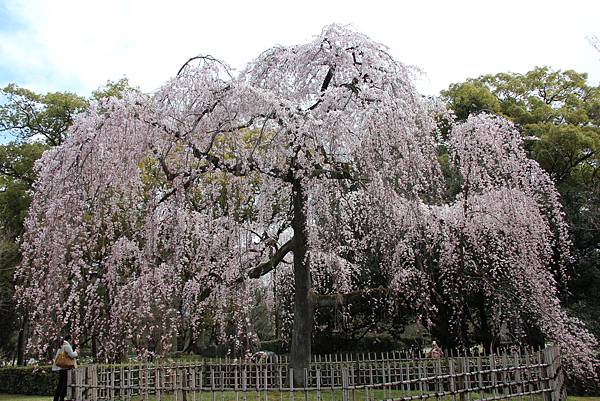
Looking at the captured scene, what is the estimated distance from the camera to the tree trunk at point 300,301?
8.04 meters

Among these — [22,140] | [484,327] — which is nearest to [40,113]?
[22,140]

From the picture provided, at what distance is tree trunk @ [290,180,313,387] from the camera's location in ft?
26.4

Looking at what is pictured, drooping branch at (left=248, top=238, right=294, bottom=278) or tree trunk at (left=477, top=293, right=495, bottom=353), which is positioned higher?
drooping branch at (left=248, top=238, right=294, bottom=278)

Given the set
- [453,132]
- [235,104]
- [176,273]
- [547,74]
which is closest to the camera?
[235,104]

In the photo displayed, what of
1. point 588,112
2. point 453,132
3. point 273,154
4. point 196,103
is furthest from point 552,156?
point 196,103

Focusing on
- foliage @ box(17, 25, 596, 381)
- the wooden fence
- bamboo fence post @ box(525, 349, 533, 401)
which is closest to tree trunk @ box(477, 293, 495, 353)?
foliage @ box(17, 25, 596, 381)

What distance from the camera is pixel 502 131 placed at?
854 centimetres

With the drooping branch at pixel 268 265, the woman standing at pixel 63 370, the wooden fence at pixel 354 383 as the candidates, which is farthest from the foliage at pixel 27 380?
the drooping branch at pixel 268 265

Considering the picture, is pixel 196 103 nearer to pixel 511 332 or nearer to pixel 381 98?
pixel 381 98

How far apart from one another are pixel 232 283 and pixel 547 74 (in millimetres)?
12326

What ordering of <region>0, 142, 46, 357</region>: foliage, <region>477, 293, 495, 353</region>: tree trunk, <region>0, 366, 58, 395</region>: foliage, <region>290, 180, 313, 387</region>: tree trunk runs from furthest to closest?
<region>0, 142, 46, 357</region>: foliage < <region>0, 366, 58, 395</region>: foliage < <region>477, 293, 495, 353</region>: tree trunk < <region>290, 180, 313, 387</region>: tree trunk

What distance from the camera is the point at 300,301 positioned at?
828 centimetres

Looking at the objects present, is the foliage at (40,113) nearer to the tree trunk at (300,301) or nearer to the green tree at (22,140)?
the green tree at (22,140)

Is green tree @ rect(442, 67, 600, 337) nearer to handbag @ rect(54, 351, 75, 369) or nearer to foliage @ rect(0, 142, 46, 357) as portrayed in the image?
handbag @ rect(54, 351, 75, 369)
